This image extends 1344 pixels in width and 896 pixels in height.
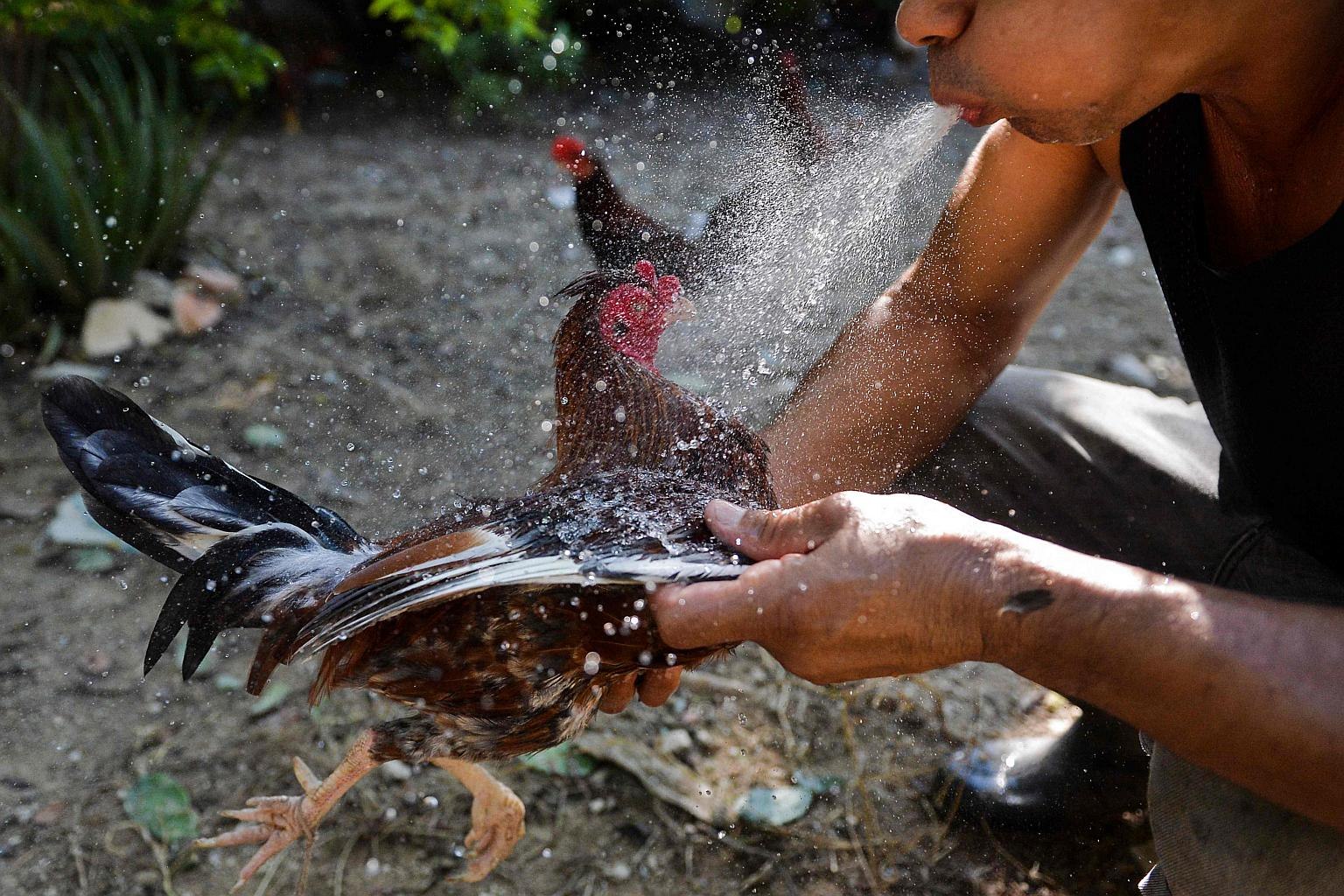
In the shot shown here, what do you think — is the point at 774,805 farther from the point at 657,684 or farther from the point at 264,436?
the point at 264,436

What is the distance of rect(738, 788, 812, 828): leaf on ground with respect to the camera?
8.34ft

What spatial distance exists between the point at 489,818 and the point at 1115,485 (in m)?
1.64

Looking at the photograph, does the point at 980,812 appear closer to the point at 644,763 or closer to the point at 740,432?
the point at 644,763

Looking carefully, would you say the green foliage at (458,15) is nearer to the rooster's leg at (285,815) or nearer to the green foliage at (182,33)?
the green foliage at (182,33)

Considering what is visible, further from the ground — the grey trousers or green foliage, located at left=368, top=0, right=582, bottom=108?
green foliage, located at left=368, top=0, right=582, bottom=108

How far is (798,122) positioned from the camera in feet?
8.73

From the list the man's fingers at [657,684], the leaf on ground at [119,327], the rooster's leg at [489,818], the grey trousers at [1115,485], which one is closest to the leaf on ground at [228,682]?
the rooster's leg at [489,818]

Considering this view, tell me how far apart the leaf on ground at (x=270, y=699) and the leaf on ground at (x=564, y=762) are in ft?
2.18

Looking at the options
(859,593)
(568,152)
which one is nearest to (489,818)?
(859,593)

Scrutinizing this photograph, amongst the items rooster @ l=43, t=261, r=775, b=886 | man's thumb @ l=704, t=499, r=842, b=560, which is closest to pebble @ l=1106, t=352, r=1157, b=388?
rooster @ l=43, t=261, r=775, b=886

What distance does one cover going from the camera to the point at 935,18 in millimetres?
1619

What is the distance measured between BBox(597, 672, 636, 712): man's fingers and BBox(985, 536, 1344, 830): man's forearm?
30.7 inches

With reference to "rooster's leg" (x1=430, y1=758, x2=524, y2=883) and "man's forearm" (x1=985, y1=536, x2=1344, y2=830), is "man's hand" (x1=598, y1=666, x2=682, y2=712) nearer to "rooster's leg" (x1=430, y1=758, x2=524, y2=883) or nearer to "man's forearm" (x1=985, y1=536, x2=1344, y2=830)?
"rooster's leg" (x1=430, y1=758, x2=524, y2=883)

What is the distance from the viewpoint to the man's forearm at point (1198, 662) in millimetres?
1413
